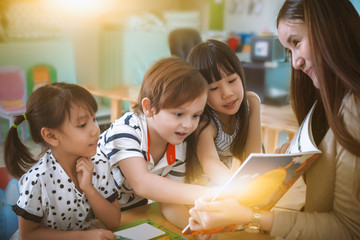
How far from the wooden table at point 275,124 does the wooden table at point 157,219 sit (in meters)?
1.06

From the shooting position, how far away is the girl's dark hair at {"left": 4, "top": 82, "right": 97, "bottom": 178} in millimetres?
887

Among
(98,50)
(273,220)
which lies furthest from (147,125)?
(98,50)

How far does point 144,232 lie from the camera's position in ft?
2.96

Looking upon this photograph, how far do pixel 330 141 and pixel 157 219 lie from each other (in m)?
0.48

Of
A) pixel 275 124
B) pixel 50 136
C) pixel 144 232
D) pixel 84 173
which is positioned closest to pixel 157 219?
pixel 144 232

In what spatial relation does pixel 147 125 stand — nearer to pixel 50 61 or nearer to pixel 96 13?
pixel 50 61

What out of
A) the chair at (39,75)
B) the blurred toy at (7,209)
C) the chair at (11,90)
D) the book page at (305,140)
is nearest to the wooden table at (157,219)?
the book page at (305,140)

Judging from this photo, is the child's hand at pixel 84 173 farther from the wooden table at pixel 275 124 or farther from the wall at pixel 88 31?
the wall at pixel 88 31

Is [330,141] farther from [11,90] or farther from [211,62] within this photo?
[11,90]

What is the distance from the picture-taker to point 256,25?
445 centimetres

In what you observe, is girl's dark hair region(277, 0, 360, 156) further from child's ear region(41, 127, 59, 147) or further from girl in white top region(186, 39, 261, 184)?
child's ear region(41, 127, 59, 147)

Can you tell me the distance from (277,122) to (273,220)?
1.30 m

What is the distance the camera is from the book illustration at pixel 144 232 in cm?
88

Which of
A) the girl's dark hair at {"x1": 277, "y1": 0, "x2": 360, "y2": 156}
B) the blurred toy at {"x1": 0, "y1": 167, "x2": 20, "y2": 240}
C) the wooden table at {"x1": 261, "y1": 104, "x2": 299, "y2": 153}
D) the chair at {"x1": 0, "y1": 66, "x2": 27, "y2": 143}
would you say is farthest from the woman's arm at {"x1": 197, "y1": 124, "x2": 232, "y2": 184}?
the chair at {"x1": 0, "y1": 66, "x2": 27, "y2": 143}
